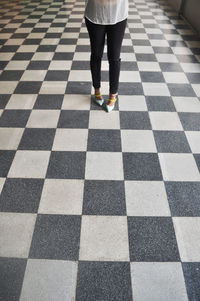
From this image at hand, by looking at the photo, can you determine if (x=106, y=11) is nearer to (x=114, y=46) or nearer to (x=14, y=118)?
(x=114, y=46)

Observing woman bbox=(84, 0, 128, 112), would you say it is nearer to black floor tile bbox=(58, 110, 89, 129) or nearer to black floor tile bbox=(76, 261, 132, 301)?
black floor tile bbox=(58, 110, 89, 129)

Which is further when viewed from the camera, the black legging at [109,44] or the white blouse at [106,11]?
the black legging at [109,44]

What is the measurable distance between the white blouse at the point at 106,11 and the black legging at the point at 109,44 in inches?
1.9

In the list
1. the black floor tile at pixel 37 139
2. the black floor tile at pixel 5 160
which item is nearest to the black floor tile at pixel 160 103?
the black floor tile at pixel 37 139

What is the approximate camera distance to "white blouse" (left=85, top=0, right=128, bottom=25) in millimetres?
→ 1765

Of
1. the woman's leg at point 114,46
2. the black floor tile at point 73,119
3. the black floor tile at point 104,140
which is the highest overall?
the woman's leg at point 114,46

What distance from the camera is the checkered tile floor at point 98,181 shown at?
1.26m

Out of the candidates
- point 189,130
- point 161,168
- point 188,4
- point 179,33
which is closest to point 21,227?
point 161,168

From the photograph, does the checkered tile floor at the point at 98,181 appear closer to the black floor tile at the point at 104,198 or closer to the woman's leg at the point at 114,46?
the black floor tile at the point at 104,198

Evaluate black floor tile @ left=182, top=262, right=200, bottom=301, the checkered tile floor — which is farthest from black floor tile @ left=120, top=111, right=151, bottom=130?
black floor tile @ left=182, top=262, right=200, bottom=301

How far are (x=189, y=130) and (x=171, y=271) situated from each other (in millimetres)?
1255

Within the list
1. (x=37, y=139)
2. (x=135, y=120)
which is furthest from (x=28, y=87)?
(x=135, y=120)

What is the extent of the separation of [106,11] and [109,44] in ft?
0.91

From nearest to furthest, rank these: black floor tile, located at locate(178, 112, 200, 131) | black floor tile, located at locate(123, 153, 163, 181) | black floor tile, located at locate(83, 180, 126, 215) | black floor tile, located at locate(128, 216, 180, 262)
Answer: black floor tile, located at locate(128, 216, 180, 262), black floor tile, located at locate(83, 180, 126, 215), black floor tile, located at locate(123, 153, 163, 181), black floor tile, located at locate(178, 112, 200, 131)
